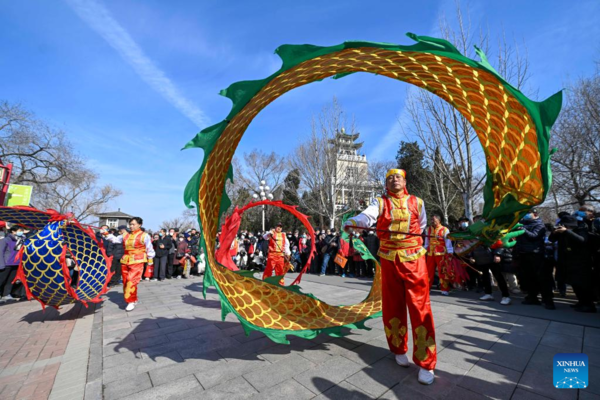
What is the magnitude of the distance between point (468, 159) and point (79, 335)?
11.2m

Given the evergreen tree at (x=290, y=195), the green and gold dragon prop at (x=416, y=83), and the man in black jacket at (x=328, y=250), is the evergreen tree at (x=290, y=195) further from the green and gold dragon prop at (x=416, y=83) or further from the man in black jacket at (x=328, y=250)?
the green and gold dragon prop at (x=416, y=83)

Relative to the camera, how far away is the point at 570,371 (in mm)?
1985

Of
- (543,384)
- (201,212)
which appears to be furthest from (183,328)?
(543,384)

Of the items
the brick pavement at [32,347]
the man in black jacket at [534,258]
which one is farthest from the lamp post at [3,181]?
the man in black jacket at [534,258]

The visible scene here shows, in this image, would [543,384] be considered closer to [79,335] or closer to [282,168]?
[79,335]

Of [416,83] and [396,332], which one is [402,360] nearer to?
[396,332]

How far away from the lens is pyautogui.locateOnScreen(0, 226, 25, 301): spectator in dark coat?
6883mm

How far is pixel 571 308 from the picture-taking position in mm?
5117

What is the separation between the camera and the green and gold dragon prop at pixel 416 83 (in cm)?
214

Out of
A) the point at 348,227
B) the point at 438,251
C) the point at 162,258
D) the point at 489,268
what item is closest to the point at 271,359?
the point at 348,227

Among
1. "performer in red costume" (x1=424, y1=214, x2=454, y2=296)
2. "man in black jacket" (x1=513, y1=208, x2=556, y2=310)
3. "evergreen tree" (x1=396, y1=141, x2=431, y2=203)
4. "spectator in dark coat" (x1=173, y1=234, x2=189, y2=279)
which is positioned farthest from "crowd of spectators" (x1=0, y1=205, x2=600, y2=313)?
"evergreen tree" (x1=396, y1=141, x2=431, y2=203)

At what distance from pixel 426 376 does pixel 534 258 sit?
442cm

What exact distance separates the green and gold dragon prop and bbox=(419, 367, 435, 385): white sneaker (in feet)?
3.18

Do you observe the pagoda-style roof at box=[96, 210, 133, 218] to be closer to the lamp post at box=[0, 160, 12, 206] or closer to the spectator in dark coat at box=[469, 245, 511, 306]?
the lamp post at box=[0, 160, 12, 206]
